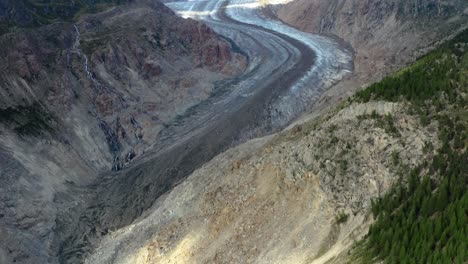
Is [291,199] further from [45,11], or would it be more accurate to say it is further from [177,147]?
[45,11]

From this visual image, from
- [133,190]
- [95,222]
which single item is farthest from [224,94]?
[95,222]

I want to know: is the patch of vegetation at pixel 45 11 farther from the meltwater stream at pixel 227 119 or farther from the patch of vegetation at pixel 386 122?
the patch of vegetation at pixel 386 122

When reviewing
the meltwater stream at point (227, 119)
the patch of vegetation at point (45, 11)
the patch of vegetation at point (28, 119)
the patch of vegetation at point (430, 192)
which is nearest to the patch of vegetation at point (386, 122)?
the patch of vegetation at point (430, 192)

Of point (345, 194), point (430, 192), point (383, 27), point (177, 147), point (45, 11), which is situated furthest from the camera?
point (383, 27)

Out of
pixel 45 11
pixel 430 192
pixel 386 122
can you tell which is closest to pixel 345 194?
pixel 430 192

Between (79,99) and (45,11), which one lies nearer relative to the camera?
(79,99)


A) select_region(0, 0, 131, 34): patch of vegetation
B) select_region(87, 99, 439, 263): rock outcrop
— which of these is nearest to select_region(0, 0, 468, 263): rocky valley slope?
select_region(87, 99, 439, 263): rock outcrop
